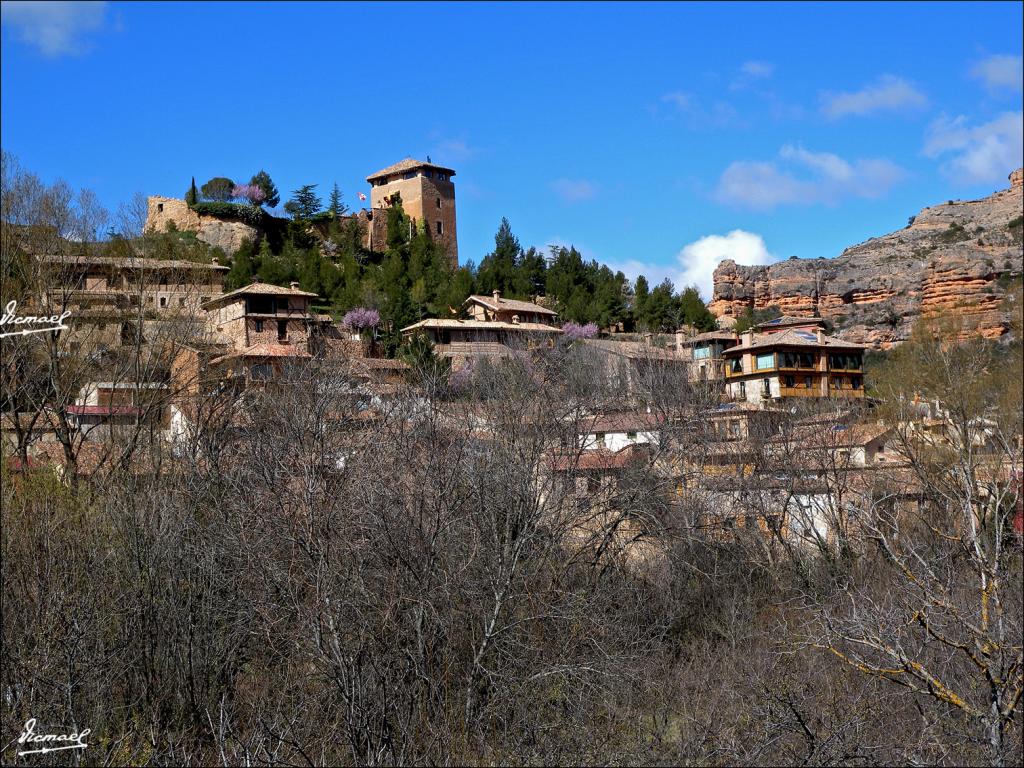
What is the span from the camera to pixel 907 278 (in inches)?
2404

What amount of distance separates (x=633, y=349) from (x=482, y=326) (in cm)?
598

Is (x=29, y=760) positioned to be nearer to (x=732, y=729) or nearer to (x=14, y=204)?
(x=732, y=729)

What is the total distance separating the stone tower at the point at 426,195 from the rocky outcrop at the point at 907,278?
17416 millimetres

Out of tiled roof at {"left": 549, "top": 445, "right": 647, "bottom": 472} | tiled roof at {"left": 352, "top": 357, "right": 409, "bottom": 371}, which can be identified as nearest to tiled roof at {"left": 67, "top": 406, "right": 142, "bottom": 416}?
tiled roof at {"left": 352, "top": 357, "right": 409, "bottom": 371}

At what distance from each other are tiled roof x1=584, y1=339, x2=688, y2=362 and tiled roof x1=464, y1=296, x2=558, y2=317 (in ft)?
11.2

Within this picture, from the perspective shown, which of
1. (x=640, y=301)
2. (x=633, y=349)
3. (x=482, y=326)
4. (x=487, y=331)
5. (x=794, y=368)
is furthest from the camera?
(x=640, y=301)

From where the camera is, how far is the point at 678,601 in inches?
742

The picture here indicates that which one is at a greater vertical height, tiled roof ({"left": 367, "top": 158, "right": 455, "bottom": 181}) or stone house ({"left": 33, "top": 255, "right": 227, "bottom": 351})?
tiled roof ({"left": 367, "top": 158, "right": 455, "bottom": 181})

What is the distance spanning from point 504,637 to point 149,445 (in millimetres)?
8850

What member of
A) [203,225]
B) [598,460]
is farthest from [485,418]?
[203,225]

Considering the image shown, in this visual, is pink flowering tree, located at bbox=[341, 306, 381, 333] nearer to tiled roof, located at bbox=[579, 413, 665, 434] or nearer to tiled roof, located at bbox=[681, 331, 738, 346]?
tiled roof, located at bbox=[579, 413, 665, 434]

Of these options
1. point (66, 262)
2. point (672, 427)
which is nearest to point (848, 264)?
point (672, 427)

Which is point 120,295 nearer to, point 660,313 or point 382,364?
point 382,364

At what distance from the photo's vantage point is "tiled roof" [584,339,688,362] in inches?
1496
